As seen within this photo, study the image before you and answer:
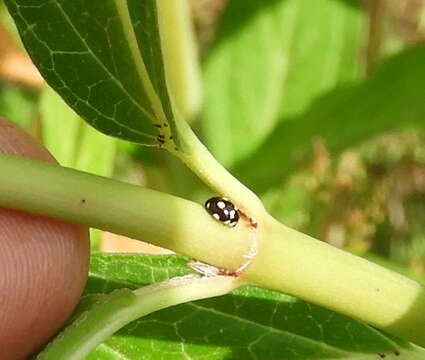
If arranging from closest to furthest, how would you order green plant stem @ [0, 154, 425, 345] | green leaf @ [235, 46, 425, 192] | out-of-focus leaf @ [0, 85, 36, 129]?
green plant stem @ [0, 154, 425, 345], green leaf @ [235, 46, 425, 192], out-of-focus leaf @ [0, 85, 36, 129]

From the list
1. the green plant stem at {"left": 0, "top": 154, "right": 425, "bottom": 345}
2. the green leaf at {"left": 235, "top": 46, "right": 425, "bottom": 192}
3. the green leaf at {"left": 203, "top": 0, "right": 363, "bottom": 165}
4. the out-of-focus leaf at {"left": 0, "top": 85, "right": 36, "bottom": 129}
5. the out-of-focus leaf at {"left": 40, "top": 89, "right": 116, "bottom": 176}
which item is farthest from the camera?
the out-of-focus leaf at {"left": 0, "top": 85, "right": 36, "bottom": 129}

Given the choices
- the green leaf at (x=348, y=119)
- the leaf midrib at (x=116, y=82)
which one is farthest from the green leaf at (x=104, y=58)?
the green leaf at (x=348, y=119)

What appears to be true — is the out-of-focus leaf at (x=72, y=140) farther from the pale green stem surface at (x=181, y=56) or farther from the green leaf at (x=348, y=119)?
the green leaf at (x=348, y=119)

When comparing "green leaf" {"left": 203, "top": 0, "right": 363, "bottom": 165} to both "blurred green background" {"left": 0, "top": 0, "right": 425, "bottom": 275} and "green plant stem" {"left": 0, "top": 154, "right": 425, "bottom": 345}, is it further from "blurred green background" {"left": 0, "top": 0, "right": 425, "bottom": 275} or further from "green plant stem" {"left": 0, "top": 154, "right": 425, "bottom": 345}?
"green plant stem" {"left": 0, "top": 154, "right": 425, "bottom": 345}

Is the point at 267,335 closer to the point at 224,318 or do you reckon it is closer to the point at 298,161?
the point at 224,318

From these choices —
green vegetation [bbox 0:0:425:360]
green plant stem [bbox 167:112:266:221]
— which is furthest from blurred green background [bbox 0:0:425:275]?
green plant stem [bbox 167:112:266:221]

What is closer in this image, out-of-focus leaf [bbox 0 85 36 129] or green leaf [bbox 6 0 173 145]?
green leaf [bbox 6 0 173 145]

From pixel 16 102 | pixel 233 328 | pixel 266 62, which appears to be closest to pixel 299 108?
pixel 266 62
